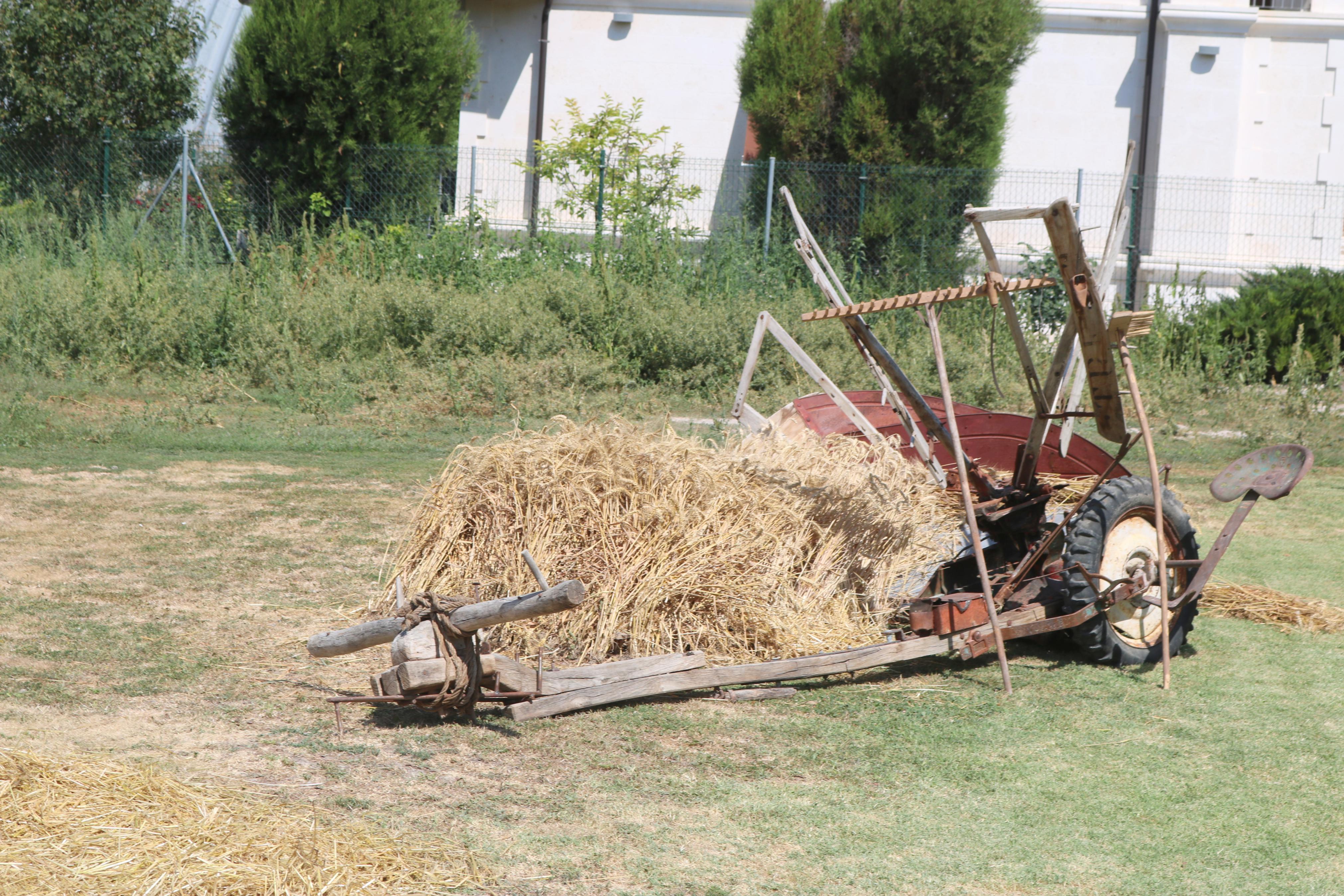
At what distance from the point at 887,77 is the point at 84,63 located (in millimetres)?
11518

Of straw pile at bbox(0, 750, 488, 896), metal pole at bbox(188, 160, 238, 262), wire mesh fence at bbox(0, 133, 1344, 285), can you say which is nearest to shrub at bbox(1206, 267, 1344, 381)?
wire mesh fence at bbox(0, 133, 1344, 285)

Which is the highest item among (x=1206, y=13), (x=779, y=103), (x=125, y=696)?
(x=1206, y=13)

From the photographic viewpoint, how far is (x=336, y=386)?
1291 centimetres

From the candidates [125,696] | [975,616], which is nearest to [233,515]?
[125,696]

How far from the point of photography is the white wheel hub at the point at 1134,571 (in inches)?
226

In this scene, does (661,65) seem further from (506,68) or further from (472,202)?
(472,202)

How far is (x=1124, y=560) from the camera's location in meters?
5.77

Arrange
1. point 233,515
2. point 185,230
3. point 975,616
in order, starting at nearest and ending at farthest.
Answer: point 975,616
point 233,515
point 185,230

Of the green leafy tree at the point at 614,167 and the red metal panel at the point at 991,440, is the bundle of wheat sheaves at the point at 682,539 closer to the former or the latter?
the red metal panel at the point at 991,440

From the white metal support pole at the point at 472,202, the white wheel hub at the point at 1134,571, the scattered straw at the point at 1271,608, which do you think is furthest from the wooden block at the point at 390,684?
the white metal support pole at the point at 472,202

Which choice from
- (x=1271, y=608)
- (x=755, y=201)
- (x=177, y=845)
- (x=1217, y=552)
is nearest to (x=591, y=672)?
(x=177, y=845)

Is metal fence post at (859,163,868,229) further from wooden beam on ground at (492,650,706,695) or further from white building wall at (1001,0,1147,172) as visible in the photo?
wooden beam on ground at (492,650,706,695)

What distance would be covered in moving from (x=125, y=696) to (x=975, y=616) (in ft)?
11.4

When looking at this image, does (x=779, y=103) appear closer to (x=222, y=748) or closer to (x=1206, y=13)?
(x=1206, y=13)
